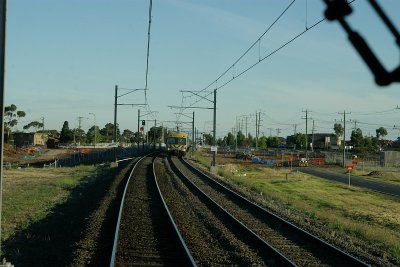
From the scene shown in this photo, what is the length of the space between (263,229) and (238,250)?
3927 mm

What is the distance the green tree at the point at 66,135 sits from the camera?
158250 mm

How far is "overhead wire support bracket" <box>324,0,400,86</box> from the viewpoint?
2.95 m

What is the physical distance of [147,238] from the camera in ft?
45.7

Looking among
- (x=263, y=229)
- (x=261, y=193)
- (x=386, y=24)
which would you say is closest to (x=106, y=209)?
(x=263, y=229)

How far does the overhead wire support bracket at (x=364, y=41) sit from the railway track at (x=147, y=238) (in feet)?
26.3

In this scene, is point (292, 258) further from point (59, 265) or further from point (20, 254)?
point (20, 254)

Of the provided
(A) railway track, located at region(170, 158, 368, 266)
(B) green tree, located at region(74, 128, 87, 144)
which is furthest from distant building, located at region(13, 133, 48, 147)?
(A) railway track, located at region(170, 158, 368, 266)

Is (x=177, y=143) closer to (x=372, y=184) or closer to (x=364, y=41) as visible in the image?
(x=372, y=184)

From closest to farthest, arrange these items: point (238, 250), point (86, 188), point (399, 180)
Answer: point (238, 250)
point (86, 188)
point (399, 180)

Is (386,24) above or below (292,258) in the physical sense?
above

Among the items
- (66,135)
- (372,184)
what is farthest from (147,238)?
(66,135)

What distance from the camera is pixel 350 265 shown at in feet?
38.0

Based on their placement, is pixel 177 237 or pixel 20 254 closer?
pixel 20 254

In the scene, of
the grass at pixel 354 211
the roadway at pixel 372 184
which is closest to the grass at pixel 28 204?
the grass at pixel 354 211
